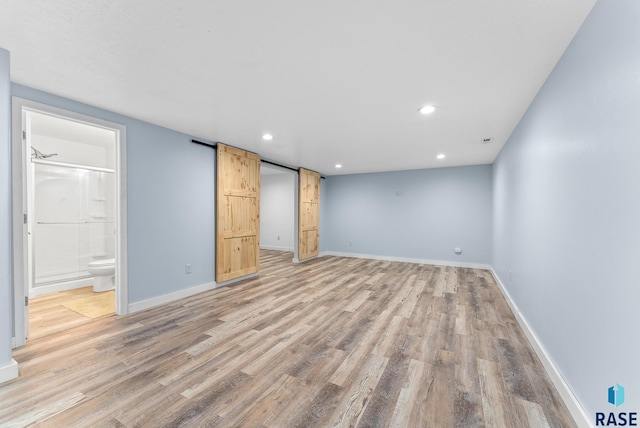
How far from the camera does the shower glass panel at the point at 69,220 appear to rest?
4.05m

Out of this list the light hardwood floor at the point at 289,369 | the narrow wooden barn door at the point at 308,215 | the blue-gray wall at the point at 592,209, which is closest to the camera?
the blue-gray wall at the point at 592,209

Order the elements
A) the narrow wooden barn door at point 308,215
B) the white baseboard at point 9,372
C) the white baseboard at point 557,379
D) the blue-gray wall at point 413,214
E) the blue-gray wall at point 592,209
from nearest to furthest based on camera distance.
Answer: the blue-gray wall at point 592,209
the white baseboard at point 557,379
the white baseboard at point 9,372
the blue-gray wall at point 413,214
the narrow wooden barn door at point 308,215

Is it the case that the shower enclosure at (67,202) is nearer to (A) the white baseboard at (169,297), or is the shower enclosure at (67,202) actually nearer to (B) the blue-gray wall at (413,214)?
(A) the white baseboard at (169,297)

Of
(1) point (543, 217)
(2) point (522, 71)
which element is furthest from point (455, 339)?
(2) point (522, 71)

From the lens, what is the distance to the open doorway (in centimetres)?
835

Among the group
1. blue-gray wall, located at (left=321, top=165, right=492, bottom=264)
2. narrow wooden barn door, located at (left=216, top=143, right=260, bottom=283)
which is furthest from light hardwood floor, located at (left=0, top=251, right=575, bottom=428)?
blue-gray wall, located at (left=321, top=165, right=492, bottom=264)

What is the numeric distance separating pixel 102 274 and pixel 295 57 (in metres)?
4.21

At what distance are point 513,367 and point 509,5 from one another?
246 centimetres

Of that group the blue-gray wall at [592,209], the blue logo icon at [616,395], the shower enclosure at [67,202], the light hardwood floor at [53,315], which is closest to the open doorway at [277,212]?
the shower enclosure at [67,202]

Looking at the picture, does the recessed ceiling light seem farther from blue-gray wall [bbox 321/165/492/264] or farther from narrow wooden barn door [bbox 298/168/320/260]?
narrow wooden barn door [bbox 298/168/320/260]

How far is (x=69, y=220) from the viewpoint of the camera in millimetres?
4418

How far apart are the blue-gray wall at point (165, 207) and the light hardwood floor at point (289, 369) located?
17.2 inches

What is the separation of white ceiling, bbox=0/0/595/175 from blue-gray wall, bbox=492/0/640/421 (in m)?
0.33

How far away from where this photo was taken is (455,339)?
8.10ft
